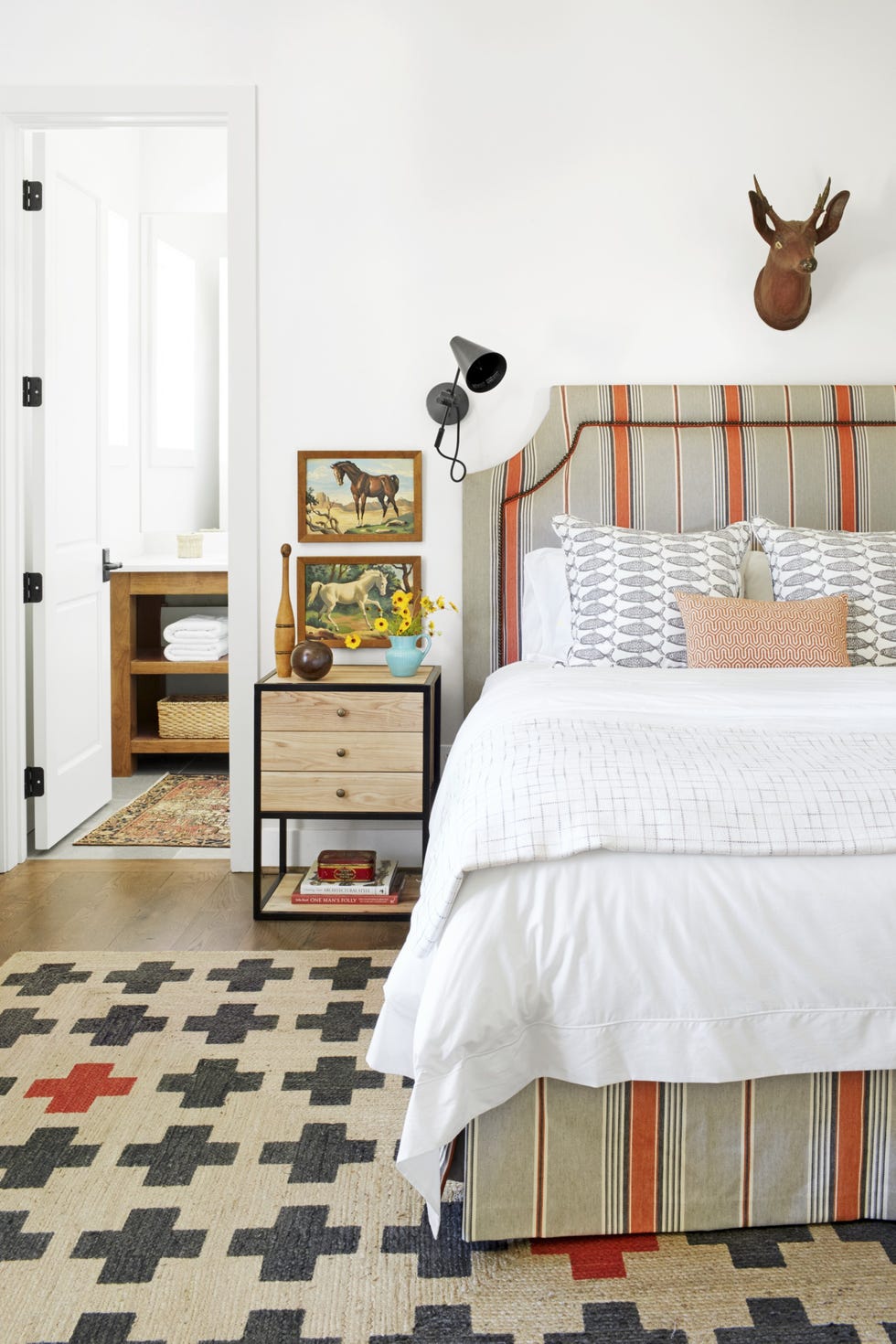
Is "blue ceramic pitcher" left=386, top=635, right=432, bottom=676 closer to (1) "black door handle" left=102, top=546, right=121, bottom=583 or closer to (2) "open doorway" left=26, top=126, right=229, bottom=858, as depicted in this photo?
(2) "open doorway" left=26, top=126, right=229, bottom=858

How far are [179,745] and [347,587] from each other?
5.16 feet

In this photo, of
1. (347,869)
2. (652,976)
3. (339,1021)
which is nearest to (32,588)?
(347,869)

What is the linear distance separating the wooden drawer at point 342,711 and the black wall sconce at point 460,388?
2.61ft

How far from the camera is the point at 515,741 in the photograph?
1948mm

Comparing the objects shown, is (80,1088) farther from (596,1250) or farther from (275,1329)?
(596,1250)

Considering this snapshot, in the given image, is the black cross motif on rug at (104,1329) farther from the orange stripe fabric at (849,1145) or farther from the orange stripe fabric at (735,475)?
the orange stripe fabric at (735,475)

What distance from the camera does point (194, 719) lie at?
4867 millimetres

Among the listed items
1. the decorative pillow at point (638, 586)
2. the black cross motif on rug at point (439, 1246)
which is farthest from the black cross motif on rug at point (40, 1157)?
the decorative pillow at point (638, 586)

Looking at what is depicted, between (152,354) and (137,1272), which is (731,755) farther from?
(152,354)

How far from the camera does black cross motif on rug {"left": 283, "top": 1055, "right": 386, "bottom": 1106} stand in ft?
7.11

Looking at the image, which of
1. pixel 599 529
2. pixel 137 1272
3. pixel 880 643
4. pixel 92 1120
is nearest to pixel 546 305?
pixel 599 529

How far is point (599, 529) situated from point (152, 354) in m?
2.82

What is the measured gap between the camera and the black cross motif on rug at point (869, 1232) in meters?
1.72

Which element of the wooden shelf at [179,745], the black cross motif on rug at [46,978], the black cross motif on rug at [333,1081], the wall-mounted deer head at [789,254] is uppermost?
the wall-mounted deer head at [789,254]
